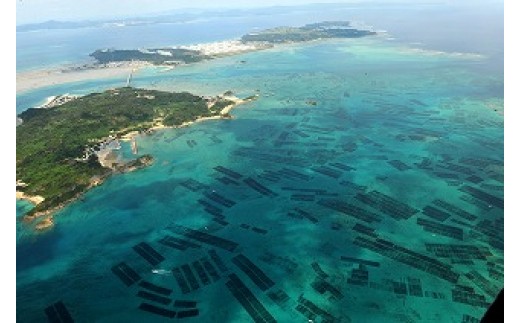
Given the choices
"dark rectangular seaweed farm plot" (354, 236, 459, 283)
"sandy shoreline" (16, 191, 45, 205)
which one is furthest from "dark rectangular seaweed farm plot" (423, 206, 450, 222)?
"sandy shoreline" (16, 191, 45, 205)

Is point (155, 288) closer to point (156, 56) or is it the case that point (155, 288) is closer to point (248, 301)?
point (248, 301)

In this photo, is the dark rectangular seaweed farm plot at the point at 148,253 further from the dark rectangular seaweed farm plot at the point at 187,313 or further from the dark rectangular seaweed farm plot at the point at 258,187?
the dark rectangular seaweed farm plot at the point at 258,187

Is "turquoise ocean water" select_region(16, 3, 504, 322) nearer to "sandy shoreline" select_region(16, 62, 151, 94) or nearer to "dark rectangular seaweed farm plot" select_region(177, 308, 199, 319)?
"dark rectangular seaweed farm plot" select_region(177, 308, 199, 319)

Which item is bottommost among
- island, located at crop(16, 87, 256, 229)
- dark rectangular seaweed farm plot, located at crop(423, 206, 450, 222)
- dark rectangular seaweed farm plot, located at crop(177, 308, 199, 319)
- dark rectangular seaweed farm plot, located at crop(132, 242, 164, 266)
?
dark rectangular seaweed farm plot, located at crop(177, 308, 199, 319)

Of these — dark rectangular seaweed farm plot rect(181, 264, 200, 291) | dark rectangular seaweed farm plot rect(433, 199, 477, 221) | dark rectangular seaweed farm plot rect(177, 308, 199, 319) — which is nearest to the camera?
dark rectangular seaweed farm plot rect(177, 308, 199, 319)

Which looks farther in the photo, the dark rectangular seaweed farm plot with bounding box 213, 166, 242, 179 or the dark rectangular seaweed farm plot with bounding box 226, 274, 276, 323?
the dark rectangular seaweed farm plot with bounding box 213, 166, 242, 179

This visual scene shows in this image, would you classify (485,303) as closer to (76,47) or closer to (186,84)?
(186,84)

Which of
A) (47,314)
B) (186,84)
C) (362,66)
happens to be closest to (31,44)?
(186,84)
